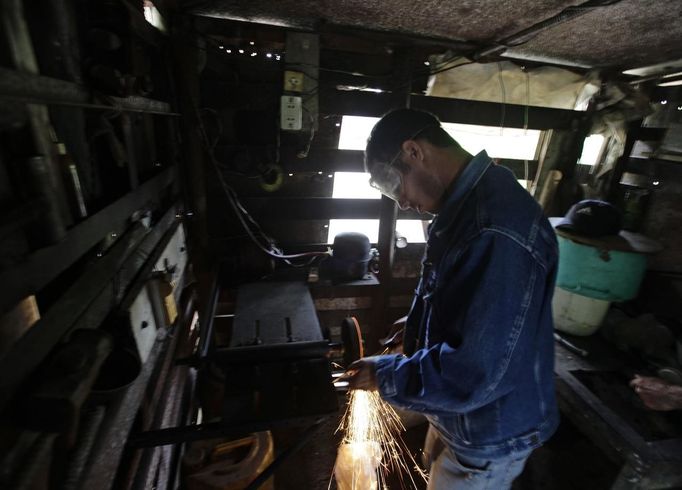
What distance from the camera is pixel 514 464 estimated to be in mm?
2449

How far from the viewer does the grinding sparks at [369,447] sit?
401cm

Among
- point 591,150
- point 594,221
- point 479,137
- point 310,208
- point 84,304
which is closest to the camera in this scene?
point 84,304

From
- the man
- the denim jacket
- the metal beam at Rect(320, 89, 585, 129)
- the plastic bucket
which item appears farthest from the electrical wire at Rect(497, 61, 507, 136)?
the denim jacket

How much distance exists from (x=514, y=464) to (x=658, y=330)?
307 cm

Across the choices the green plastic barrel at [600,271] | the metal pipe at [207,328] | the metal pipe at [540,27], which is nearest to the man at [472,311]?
the metal pipe at [207,328]

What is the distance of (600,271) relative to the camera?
12.8ft

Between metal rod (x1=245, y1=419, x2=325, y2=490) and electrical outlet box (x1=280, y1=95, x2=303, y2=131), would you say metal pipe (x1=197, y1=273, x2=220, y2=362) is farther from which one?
electrical outlet box (x1=280, y1=95, x2=303, y2=131)

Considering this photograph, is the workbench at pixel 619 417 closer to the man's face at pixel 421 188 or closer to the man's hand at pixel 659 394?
the man's hand at pixel 659 394

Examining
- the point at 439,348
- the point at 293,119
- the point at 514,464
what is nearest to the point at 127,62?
the point at 293,119

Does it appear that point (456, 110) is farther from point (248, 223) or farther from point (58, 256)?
point (58, 256)

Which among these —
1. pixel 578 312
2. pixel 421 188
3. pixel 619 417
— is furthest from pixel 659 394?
pixel 421 188

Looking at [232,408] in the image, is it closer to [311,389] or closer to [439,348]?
[311,389]

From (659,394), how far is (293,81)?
5072 mm

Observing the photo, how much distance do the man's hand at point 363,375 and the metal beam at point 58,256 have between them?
1760 millimetres
